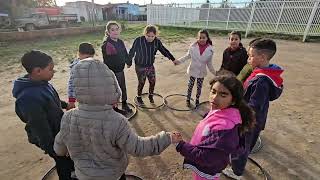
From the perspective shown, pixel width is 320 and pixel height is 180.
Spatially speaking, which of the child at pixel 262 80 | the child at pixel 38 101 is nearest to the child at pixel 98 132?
the child at pixel 38 101

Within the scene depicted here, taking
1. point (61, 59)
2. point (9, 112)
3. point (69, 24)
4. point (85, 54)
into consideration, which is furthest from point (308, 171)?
point (69, 24)

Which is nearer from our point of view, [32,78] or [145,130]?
[32,78]

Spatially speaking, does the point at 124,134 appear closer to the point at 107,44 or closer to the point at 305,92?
the point at 107,44

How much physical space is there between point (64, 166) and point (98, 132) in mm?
1274

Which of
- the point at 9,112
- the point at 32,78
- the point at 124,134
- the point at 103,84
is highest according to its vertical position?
the point at 103,84

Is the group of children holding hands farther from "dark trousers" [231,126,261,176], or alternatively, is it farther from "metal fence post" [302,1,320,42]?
"metal fence post" [302,1,320,42]

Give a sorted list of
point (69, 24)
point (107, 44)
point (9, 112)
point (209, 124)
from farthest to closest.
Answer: point (69, 24) < point (9, 112) < point (107, 44) < point (209, 124)

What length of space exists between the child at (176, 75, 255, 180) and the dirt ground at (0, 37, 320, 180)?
1.52 m

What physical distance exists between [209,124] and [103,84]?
902 millimetres

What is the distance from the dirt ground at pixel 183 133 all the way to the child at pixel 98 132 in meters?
1.57

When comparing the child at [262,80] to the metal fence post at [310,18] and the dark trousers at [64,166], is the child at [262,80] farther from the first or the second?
the metal fence post at [310,18]

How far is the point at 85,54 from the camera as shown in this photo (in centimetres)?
363

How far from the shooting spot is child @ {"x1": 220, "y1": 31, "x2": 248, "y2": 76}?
4.09 meters

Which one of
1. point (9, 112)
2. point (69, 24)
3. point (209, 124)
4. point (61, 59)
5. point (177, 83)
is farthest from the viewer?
point (69, 24)
